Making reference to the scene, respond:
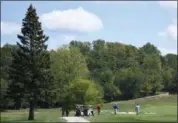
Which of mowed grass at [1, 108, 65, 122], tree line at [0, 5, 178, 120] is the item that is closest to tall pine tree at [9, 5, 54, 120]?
tree line at [0, 5, 178, 120]

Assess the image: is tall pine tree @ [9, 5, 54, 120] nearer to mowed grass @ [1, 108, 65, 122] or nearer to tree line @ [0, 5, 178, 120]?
tree line @ [0, 5, 178, 120]

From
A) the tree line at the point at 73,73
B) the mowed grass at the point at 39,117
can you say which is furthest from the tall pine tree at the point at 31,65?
the mowed grass at the point at 39,117

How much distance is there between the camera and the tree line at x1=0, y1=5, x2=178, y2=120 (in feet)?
188

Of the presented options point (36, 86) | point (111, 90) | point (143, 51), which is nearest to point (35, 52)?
point (36, 86)

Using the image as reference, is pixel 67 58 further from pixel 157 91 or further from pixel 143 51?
pixel 143 51

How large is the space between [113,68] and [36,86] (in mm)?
81034

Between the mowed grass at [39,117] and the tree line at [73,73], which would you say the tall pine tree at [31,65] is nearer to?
the tree line at [73,73]

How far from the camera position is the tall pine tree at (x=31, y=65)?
57.0 metres

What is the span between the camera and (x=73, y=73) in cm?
9788

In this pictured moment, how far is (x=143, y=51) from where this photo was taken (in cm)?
15500

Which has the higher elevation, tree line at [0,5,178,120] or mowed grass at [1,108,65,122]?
tree line at [0,5,178,120]

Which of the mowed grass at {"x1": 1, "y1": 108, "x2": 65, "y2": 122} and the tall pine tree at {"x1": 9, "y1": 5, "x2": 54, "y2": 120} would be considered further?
the tall pine tree at {"x1": 9, "y1": 5, "x2": 54, "y2": 120}

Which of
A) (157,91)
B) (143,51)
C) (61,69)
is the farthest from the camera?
(143,51)

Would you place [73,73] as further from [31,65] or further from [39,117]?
[39,117]
